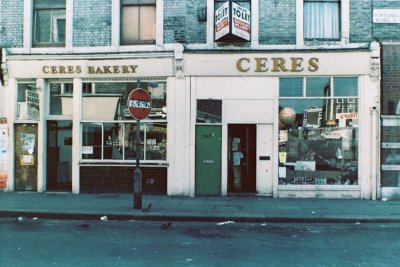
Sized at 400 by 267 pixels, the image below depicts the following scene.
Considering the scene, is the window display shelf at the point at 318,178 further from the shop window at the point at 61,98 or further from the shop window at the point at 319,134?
the shop window at the point at 61,98

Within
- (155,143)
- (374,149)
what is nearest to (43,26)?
(155,143)

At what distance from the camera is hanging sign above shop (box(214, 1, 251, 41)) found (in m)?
13.7

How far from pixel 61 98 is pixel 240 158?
6.57m

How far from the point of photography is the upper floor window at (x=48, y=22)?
1564 cm

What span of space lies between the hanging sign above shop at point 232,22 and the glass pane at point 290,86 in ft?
6.04

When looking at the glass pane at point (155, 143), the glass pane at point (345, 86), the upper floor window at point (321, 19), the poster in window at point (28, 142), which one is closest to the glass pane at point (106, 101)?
the glass pane at point (155, 143)

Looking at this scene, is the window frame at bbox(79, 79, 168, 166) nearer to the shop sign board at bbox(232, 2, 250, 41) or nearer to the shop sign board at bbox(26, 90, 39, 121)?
the shop sign board at bbox(26, 90, 39, 121)

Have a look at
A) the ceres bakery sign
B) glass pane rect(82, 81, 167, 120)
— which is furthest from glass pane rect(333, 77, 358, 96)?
the ceres bakery sign

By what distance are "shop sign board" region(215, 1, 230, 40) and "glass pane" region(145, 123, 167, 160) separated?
3.59 metres

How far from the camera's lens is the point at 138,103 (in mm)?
12367

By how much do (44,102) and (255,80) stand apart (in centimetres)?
728

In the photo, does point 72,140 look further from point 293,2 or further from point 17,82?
point 293,2

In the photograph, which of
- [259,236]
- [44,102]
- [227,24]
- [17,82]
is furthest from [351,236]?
[17,82]

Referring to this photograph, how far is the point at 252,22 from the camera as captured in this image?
14.6m
